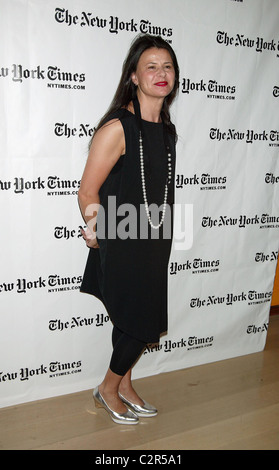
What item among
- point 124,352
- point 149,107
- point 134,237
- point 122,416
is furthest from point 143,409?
point 149,107

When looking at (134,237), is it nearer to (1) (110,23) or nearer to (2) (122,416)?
(2) (122,416)

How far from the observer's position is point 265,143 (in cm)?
241

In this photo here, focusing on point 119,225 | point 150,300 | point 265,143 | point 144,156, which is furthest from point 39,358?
point 265,143

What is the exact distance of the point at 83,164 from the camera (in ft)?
6.45

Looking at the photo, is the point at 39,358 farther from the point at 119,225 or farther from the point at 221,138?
the point at 221,138

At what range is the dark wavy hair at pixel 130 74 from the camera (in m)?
1.69

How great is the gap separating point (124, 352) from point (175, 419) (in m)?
0.44

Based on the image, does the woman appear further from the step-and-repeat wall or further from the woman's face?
the step-and-repeat wall

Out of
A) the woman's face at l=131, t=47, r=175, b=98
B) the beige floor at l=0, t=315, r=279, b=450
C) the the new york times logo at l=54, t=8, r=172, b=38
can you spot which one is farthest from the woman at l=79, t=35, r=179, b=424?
the beige floor at l=0, t=315, r=279, b=450

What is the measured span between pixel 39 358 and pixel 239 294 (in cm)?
121

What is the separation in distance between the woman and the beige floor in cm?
31

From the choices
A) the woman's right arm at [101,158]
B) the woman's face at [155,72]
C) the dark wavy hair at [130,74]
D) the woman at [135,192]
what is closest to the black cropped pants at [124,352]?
the woman at [135,192]

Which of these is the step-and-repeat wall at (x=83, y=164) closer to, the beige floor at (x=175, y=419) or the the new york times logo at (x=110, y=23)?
the the new york times logo at (x=110, y=23)

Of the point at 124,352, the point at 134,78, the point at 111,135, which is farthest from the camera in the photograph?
the point at 124,352
